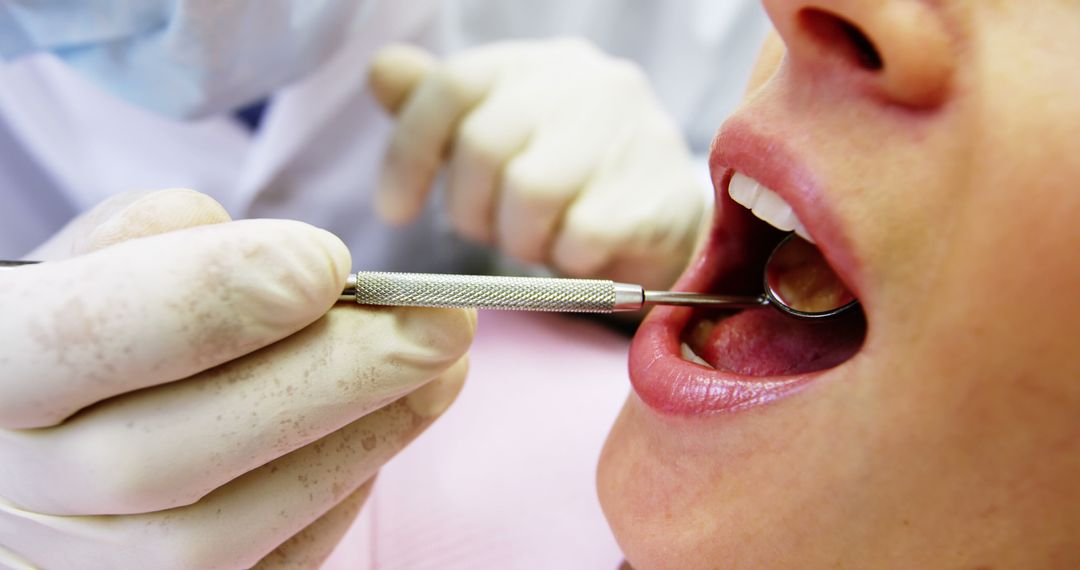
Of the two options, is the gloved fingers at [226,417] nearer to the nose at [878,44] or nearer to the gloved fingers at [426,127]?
the nose at [878,44]

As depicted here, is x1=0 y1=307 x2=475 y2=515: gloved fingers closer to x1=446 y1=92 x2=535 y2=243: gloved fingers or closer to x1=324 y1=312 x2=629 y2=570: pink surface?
x1=324 y1=312 x2=629 y2=570: pink surface

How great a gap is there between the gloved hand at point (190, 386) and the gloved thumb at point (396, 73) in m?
0.54

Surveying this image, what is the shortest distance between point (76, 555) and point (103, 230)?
26cm

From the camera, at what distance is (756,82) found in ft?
2.37

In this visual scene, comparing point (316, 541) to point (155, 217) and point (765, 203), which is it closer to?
point (155, 217)

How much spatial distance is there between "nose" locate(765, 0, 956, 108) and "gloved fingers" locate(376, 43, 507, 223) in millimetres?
636

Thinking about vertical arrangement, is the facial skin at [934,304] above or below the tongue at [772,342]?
above

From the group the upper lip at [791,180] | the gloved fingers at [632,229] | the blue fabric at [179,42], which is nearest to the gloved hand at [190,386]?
the upper lip at [791,180]

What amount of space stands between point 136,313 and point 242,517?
205 millimetres

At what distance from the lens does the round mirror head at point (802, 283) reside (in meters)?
0.71

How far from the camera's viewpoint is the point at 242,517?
0.66 meters

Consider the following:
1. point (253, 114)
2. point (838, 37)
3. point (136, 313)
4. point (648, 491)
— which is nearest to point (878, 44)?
point (838, 37)

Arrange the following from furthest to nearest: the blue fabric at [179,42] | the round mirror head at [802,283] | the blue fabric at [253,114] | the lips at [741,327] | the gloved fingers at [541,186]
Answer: the blue fabric at [253,114], the gloved fingers at [541,186], the blue fabric at [179,42], the round mirror head at [802,283], the lips at [741,327]

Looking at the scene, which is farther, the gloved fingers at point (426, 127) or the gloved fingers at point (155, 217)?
the gloved fingers at point (426, 127)
